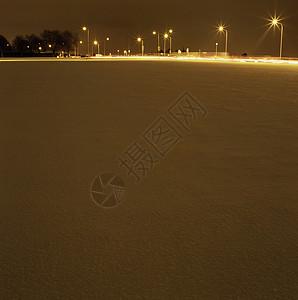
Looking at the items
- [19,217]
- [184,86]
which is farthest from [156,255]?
[184,86]

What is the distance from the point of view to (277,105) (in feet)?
40.9

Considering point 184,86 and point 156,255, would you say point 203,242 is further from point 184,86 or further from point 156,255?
point 184,86

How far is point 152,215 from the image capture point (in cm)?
443

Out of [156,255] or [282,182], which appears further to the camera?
[282,182]

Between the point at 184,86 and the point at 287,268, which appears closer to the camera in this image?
the point at 287,268

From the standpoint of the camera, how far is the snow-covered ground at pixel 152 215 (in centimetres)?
316

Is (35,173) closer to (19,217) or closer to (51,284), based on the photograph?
(19,217)

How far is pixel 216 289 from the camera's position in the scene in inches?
121

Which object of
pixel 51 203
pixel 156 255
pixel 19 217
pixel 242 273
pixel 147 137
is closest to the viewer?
pixel 242 273

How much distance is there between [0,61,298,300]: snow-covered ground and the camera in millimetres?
3156

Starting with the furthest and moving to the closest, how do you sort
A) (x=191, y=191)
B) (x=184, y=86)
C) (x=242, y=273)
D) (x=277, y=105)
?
(x=184, y=86), (x=277, y=105), (x=191, y=191), (x=242, y=273)

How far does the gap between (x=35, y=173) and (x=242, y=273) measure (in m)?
3.56

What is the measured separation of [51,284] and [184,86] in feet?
49.5

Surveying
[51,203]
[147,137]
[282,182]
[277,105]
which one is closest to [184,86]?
[277,105]
